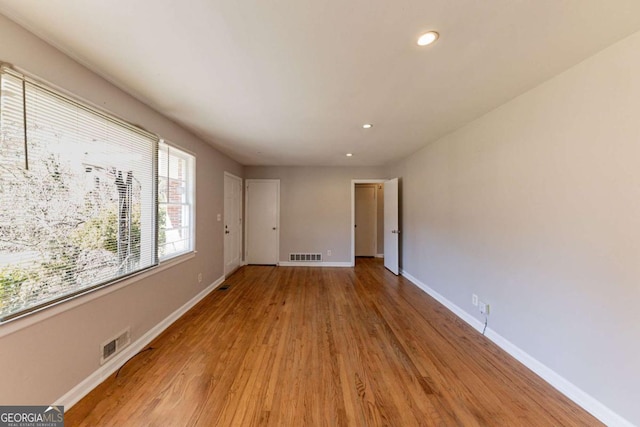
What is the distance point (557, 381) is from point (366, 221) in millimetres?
4928

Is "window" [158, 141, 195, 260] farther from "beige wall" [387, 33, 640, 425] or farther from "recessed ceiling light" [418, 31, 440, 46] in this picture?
"beige wall" [387, 33, 640, 425]

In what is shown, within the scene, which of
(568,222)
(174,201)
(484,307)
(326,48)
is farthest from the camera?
(174,201)

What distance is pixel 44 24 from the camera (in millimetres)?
1306

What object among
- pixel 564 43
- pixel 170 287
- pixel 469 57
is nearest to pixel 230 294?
pixel 170 287

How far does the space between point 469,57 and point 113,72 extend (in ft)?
8.57

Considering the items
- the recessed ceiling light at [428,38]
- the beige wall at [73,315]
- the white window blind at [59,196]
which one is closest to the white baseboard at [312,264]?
the beige wall at [73,315]

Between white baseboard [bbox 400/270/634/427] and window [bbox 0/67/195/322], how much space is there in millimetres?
3557

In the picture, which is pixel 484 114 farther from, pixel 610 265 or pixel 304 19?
pixel 304 19

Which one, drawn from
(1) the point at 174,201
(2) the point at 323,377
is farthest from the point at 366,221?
(2) the point at 323,377

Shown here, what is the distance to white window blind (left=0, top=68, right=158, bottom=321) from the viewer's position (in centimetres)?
125

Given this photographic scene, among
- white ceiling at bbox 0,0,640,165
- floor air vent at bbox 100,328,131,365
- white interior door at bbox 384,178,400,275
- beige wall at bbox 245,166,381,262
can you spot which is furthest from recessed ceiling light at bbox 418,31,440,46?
beige wall at bbox 245,166,381,262

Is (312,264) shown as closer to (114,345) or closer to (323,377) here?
(323,377)

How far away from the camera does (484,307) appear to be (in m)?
2.46

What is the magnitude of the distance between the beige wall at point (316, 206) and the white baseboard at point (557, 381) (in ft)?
10.1
